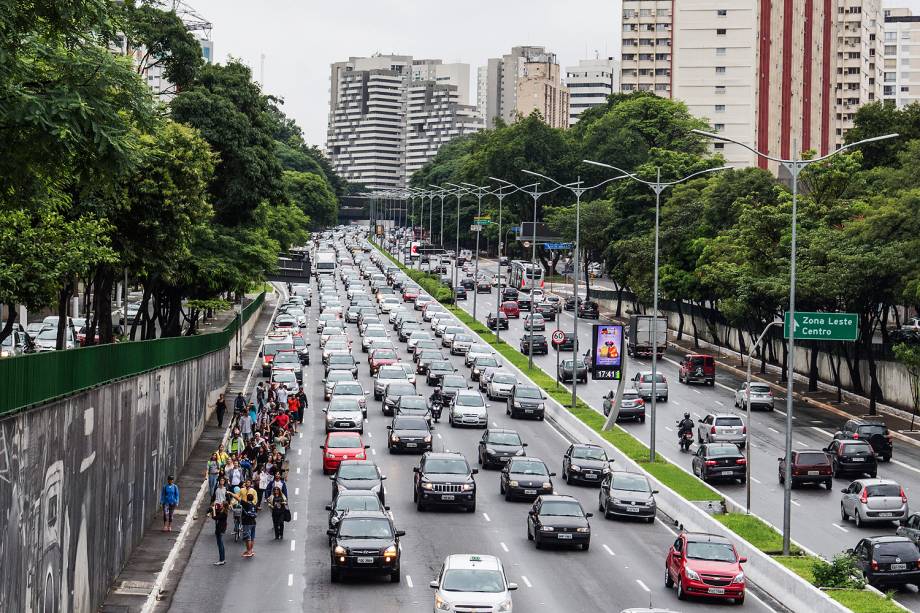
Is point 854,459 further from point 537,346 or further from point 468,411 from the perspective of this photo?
point 537,346

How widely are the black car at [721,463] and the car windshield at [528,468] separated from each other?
26.7 ft

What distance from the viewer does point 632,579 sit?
100 feet

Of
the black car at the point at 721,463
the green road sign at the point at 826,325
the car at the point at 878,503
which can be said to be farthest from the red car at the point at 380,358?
the green road sign at the point at 826,325

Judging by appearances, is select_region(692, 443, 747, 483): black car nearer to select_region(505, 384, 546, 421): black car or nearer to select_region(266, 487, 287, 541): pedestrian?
select_region(505, 384, 546, 421): black car

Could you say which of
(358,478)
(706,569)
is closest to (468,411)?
(358,478)

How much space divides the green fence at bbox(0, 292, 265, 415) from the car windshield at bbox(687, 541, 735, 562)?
12.9 meters

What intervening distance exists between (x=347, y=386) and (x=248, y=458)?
1732 cm

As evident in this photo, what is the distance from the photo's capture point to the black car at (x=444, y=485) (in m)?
38.2

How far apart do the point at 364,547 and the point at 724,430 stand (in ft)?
91.0

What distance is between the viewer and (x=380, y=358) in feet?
237

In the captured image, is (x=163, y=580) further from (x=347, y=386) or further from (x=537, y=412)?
(x=537, y=412)

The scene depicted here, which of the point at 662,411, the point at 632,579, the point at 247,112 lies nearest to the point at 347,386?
the point at 662,411

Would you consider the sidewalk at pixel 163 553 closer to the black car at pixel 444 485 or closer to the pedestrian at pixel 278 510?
the pedestrian at pixel 278 510

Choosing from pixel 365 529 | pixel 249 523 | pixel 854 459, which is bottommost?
pixel 854 459
